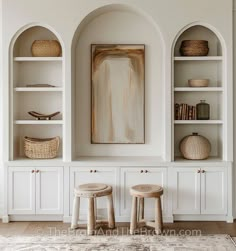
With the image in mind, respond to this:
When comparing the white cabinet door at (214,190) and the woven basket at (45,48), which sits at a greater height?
the woven basket at (45,48)

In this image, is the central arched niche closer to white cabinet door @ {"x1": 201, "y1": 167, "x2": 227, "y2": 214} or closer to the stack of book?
the stack of book

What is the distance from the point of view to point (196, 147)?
4.98 metres

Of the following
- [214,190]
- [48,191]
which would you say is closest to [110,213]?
[48,191]

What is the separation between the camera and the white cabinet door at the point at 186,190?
16.0 ft

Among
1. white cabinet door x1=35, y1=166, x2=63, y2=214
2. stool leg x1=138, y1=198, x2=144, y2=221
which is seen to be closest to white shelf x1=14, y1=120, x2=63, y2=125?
white cabinet door x1=35, y1=166, x2=63, y2=214

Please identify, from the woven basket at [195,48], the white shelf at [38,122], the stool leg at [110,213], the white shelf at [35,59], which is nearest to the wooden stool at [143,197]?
the stool leg at [110,213]

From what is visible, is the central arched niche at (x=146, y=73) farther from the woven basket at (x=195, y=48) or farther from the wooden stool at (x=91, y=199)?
the wooden stool at (x=91, y=199)

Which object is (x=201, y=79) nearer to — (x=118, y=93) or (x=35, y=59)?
(x=118, y=93)

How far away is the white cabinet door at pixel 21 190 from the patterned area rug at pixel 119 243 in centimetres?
59

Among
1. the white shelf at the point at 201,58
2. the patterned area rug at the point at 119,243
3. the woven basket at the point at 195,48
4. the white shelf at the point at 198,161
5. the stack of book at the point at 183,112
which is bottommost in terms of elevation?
the patterned area rug at the point at 119,243

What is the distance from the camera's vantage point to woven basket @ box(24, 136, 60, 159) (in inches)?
198

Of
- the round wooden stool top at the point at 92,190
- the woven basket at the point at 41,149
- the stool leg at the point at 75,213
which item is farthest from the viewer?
the woven basket at the point at 41,149

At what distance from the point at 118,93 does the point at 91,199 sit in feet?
4.90

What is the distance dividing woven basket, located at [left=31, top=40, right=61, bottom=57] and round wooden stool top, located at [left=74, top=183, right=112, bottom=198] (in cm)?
165
